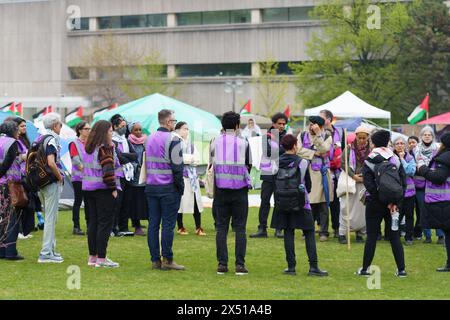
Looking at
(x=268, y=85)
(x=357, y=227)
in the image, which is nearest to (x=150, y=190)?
(x=357, y=227)

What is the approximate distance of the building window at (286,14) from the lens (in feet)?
206

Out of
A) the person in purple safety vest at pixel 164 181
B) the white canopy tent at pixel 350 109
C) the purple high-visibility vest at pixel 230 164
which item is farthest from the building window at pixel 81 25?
the purple high-visibility vest at pixel 230 164

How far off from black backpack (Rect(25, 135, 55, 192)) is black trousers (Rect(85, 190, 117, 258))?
2.14 ft

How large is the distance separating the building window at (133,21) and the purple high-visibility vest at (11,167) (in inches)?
2196

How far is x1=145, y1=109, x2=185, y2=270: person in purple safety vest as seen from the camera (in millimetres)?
11688

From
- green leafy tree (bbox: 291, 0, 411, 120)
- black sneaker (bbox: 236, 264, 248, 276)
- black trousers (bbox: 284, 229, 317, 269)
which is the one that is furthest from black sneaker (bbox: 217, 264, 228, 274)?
green leafy tree (bbox: 291, 0, 411, 120)

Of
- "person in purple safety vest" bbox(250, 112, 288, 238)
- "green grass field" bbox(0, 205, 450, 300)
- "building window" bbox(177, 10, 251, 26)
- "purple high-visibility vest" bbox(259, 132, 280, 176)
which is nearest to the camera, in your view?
"green grass field" bbox(0, 205, 450, 300)

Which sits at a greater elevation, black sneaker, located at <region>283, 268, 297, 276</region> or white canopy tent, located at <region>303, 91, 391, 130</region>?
white canopy tent, located at <region>303, 91, 391, 130</region>

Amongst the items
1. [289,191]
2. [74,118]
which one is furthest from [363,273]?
[74,118]

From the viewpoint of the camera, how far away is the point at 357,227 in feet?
49.2

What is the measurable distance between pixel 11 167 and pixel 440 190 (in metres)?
6.00

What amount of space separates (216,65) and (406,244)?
51667 millimetres

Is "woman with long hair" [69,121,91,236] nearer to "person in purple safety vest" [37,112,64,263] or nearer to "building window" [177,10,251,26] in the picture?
"person in purple safety vest" [37,112,64,263]

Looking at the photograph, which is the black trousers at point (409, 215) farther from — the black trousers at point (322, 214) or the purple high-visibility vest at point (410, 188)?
the black trousers at point (322, 214)
